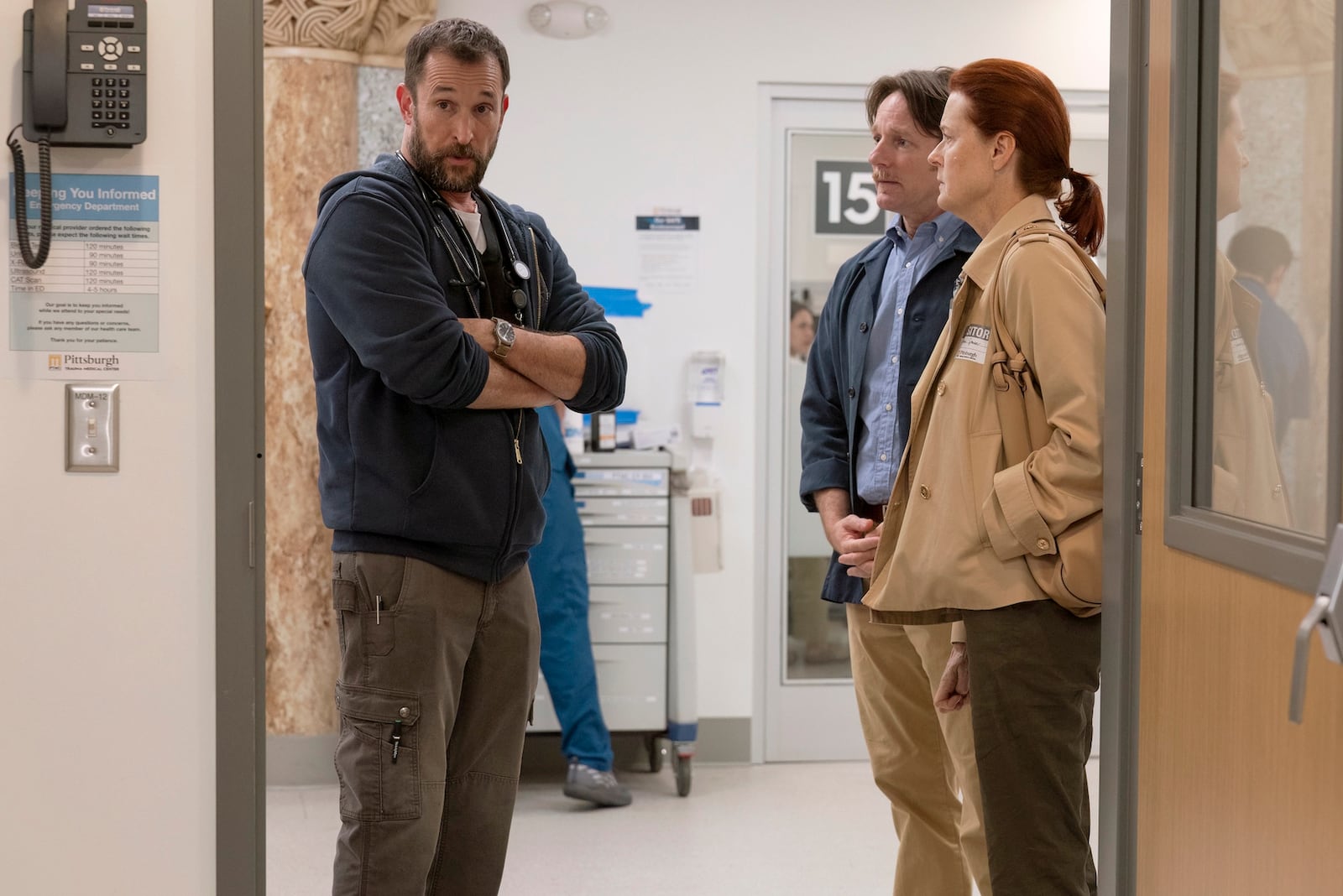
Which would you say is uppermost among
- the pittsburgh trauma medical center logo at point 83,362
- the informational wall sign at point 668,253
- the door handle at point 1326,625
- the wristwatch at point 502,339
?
the informational wall sign at point 668,253

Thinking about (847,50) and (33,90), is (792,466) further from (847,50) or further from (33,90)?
(33,90)

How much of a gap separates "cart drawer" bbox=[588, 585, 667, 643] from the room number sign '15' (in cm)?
143

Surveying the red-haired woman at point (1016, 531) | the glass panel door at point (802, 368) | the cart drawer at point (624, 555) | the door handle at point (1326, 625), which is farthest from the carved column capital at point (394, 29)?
the door handle at point (1326, 625)

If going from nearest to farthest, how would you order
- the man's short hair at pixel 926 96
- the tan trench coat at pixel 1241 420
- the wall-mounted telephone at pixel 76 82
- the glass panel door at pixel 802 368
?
the tan trench coat at pixel 1241 420
the wall-mounted telephone at pixel 76 82
the man's short hair at pixel 926 96
the glass panel door at pixel 802 368

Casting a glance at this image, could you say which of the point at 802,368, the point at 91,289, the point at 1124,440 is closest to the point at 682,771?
the point at 802,368

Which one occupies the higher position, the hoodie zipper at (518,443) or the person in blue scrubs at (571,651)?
the hoodie zipper at (518,443)

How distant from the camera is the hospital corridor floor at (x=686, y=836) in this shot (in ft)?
10.7

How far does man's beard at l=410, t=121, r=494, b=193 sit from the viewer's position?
2.09 meters

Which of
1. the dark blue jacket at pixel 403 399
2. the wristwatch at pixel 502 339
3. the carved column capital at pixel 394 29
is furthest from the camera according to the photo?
the carved column capital at pixel 394 29

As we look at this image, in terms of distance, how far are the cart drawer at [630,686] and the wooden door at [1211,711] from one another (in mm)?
2437

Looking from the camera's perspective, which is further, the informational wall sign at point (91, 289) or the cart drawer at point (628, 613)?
the cart drawer at point (628, 613)

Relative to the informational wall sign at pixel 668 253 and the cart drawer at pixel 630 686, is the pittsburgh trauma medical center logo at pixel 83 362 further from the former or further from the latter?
the informational wall sign at pixel 668 253

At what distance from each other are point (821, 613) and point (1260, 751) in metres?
3.14

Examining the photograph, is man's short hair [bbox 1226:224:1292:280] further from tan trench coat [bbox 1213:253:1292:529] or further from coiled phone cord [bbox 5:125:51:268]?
coiled phone cord [bbox 5:125:51:268]
